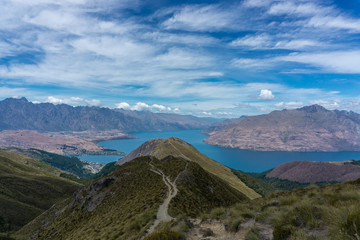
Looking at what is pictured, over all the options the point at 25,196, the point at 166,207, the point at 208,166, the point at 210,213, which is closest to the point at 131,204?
the point at 166,207

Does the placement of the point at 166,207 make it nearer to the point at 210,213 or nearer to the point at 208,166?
the point at 210,213

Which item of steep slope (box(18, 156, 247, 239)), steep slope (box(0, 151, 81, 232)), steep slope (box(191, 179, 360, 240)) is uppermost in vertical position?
steep slope (box(191, 179, 360, 240))

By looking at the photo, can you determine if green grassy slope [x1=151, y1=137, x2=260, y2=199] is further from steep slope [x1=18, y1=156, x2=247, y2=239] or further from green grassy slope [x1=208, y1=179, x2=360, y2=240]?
green grassy slope [x1=208, y1=179, x2=360, y2=240]

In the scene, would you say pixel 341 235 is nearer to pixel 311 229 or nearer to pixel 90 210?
pixel 311 229

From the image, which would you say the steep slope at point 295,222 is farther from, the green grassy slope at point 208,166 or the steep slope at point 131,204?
the green grassy slope at point 208,166

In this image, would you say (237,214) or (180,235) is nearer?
(180,235)

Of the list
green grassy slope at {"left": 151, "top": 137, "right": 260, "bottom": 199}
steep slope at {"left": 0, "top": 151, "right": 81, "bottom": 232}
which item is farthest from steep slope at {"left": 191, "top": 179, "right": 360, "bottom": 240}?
steep slope at {"left": 0, "top": 151, "right": 81, "bottom": 232}

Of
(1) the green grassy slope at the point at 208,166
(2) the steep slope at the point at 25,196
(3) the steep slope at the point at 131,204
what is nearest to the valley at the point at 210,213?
(3) the steep slope at the point at 131,204

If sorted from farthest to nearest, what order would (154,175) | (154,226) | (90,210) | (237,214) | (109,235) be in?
(154,175) < (90,210) < (109,235) < (154,226) < (237,214)

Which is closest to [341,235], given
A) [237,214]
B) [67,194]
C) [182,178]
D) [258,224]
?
[258,224]
